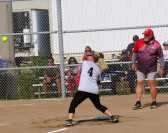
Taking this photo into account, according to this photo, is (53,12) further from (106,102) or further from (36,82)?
(106,102)

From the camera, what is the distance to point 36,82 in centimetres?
1838

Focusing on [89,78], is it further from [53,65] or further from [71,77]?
[53,65]

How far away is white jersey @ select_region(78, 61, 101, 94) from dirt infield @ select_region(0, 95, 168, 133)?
72cm

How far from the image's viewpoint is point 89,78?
1299cm

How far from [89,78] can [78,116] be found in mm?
1820

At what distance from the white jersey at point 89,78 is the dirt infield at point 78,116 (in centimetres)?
72

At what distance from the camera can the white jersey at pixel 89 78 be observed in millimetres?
13000

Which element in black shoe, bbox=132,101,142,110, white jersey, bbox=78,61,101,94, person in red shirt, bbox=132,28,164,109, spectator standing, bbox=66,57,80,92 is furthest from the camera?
spectator standing, bbox=66,57,80,92

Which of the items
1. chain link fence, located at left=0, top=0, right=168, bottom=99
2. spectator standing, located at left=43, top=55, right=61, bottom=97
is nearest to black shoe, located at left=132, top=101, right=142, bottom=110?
chain link fence, located at left=0, top=0, right=168, bottom=99

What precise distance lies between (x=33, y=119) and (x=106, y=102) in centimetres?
287

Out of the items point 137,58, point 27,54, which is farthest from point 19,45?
point 137,58

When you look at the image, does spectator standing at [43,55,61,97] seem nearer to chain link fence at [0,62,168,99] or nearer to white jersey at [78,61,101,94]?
chain link fence at [0,62,168,99]

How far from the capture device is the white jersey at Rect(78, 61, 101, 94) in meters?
13.0

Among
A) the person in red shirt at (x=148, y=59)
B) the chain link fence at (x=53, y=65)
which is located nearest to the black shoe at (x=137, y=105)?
the person in red shirt at (x=148, y=59)
